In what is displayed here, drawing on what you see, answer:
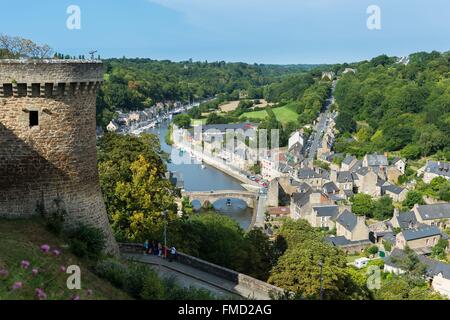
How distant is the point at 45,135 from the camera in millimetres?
13094

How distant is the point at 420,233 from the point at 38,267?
4004 cm

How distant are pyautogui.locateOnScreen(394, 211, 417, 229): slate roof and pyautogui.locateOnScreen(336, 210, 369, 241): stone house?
475cm

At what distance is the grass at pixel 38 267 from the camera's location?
9.12 metres

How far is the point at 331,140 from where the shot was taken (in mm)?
93250

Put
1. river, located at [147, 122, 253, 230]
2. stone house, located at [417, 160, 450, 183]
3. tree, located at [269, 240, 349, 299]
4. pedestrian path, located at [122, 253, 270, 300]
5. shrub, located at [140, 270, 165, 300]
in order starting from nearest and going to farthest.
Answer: shrub, located at [140, 270, 165, 300]
pedestrian path, located at [122, 253, 270, 300]
tree, located at [269, 240, 349, 299]
river, located at [147, 122, 253, 230]
stone house, located at [417, 160, 450, 183]

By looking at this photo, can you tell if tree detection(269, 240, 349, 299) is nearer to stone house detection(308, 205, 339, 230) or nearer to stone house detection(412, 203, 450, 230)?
stone house detection(308, 205, 339, 230)

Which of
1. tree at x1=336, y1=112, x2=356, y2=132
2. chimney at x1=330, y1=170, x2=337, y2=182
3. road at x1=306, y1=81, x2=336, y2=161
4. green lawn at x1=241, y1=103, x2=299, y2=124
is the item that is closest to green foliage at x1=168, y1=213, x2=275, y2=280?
chimney at x1=330, y1=170, x2=337, y2=182

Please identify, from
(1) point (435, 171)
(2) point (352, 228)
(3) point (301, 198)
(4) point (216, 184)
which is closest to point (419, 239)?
(2) point (352, 228)

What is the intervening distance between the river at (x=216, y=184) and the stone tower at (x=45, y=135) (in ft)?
131

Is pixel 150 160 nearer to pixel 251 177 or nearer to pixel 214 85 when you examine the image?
pixel 251 177

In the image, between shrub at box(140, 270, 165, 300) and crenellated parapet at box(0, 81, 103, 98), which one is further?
crenellated parapet at box(0, 81, 103, 98)

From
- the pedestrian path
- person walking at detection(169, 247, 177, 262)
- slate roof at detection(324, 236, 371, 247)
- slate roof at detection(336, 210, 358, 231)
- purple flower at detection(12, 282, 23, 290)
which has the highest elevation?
purple flower at detection(12, 282, 23, 290)

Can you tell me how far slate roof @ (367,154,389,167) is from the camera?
240 ft

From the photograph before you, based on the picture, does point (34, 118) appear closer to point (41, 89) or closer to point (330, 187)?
point (41, 89)
